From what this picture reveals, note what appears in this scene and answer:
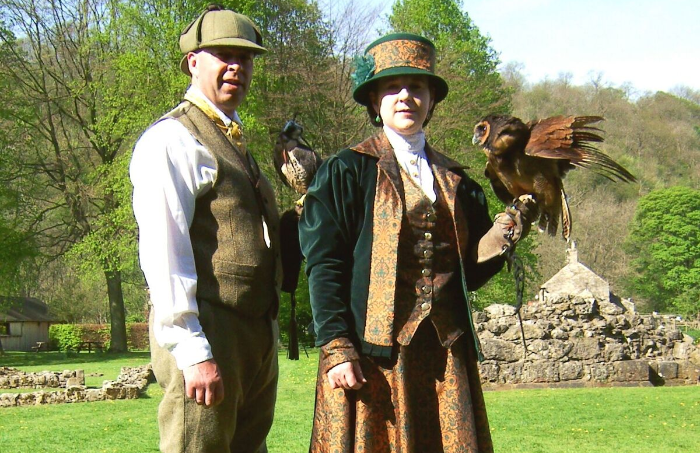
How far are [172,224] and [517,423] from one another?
24.6 ft

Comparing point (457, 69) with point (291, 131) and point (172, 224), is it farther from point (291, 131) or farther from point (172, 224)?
point (172, 224)

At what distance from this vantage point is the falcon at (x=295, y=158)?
3270 millimetres

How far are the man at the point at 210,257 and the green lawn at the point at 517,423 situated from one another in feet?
16.7

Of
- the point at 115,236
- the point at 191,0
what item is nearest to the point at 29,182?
the point at 115,236

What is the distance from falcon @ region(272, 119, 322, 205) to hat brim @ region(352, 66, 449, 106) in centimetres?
34

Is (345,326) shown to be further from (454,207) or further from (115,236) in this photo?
(115,236)

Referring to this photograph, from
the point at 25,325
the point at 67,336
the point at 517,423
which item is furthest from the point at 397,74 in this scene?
the point at 25,325

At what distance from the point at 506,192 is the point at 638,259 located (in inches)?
1865

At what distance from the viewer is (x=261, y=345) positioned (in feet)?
9.71

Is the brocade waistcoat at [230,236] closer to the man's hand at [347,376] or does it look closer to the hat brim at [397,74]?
the man's hand at [347,376]

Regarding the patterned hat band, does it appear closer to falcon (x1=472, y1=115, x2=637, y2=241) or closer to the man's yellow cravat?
falcon (x1=472, y1=115, x2=637, y2=241)

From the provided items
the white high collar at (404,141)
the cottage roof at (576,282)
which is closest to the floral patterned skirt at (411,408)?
the white high collar at (404,141)

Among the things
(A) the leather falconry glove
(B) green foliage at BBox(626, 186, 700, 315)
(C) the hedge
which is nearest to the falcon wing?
(A) the leather falconry glove

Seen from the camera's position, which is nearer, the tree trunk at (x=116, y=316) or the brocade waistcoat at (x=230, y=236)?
the brocade waistcoat at (x=230, y=236)
